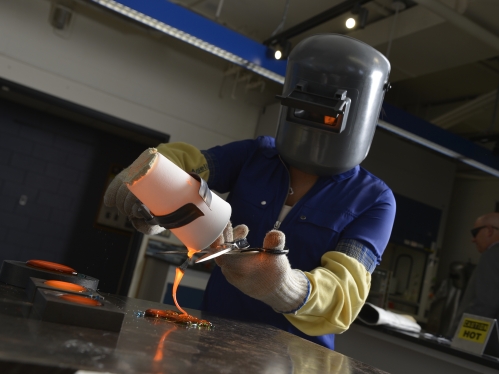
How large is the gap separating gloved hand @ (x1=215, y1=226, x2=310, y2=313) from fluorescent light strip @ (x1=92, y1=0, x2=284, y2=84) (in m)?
2.51

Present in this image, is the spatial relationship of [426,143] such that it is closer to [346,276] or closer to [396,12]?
[396,12]

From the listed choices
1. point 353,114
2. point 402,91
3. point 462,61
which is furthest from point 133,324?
point 402,91

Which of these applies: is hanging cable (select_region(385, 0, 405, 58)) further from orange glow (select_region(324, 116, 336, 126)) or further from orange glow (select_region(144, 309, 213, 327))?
orange glow (select_region(144, 309, 213, 327))

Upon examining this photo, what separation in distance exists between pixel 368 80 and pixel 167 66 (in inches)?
157

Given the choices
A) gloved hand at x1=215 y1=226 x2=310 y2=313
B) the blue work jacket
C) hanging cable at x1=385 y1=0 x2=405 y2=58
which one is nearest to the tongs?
gloved hand at x1=215 y1=226 x2=310 y2=313

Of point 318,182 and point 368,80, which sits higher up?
point 368,80

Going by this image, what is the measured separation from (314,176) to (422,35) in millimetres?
2972

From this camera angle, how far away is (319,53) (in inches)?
61.1

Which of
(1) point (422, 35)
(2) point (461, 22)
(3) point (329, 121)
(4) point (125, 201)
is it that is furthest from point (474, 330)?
(1) point (422, 35)

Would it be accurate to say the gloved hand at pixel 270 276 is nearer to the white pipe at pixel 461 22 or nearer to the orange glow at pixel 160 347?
the orange glow at pixel 160 347

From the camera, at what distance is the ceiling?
151 inches

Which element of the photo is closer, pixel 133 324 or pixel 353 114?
pixel 133 324

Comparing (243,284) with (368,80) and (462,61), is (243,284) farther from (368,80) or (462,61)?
(462,61)

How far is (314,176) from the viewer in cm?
163
